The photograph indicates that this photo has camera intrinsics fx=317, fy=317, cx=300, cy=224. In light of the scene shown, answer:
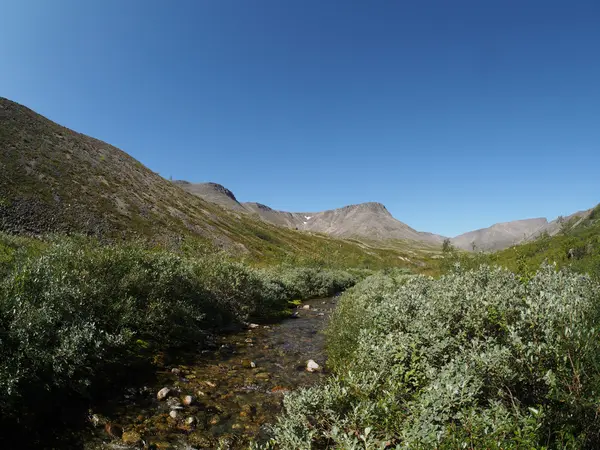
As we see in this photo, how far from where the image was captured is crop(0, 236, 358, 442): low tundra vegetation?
848 centimetres

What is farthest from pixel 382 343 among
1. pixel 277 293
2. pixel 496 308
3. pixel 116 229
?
pixel 116 229

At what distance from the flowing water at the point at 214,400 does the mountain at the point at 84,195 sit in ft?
90.4

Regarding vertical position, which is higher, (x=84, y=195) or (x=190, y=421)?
(x=84, y=195)

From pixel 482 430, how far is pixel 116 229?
70.8 metres

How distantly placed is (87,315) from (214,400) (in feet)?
17.9

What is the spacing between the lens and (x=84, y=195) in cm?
6712

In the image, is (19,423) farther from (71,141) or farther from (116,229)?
(71,141)

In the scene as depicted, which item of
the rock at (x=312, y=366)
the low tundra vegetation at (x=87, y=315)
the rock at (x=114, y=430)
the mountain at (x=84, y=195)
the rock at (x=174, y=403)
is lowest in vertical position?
the rock at (x=312, y=366)

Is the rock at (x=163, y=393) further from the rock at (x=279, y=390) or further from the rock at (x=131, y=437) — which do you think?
the rock at (x=279, y=390)

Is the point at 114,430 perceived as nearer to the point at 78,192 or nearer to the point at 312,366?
the point at 312,366

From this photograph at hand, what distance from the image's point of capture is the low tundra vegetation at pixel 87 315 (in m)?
8.48

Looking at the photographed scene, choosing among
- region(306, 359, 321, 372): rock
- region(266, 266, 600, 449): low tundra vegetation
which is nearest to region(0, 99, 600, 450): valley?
region(266, 266, 600, 449): low tundra vegetation

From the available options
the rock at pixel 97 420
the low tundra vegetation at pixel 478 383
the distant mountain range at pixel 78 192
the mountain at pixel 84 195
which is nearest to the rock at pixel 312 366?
the low tundra vegetation at pixel 478 383

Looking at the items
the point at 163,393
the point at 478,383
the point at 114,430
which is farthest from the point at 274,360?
the point at 478,383
